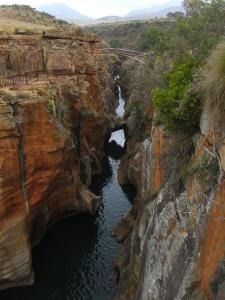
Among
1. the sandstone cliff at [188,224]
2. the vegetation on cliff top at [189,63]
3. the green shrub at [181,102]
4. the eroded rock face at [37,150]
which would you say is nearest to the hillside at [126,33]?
the eroded rock face at [37,150]

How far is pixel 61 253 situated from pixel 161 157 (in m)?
11.2

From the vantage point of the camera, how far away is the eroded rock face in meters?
23.9

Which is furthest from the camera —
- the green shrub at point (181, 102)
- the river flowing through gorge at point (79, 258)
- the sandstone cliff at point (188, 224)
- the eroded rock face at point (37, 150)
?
the river flowing through gorge at point (79, 258)

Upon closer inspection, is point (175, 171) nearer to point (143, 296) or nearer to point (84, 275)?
point (143, 296)

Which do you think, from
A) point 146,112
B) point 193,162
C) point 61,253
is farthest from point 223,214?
point 146,112

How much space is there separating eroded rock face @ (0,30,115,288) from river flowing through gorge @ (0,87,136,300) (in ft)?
2.56

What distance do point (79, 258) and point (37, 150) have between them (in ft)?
22.5

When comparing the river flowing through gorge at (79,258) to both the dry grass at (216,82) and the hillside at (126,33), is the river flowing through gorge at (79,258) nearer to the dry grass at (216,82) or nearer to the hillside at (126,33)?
the dry grass at (216,82)

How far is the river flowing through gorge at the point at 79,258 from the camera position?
24016 millimetres

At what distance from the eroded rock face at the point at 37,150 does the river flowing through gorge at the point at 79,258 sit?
0.78 meters

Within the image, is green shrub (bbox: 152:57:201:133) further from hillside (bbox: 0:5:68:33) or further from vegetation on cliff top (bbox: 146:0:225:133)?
hillside (bbox: 0:5:68:33)

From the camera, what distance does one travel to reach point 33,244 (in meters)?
28.0

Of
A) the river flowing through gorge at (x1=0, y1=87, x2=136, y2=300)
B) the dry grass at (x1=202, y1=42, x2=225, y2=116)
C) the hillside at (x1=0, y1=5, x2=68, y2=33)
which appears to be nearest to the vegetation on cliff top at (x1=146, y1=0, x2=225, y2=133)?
the dry grass at (x1=202, y1=42, x2=225, y2=116)

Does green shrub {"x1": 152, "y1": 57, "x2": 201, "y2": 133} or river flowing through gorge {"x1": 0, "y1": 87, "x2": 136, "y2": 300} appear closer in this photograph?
green shrub {"x1": 152, "y1": 57, "x2": 201, "y2": 133}
